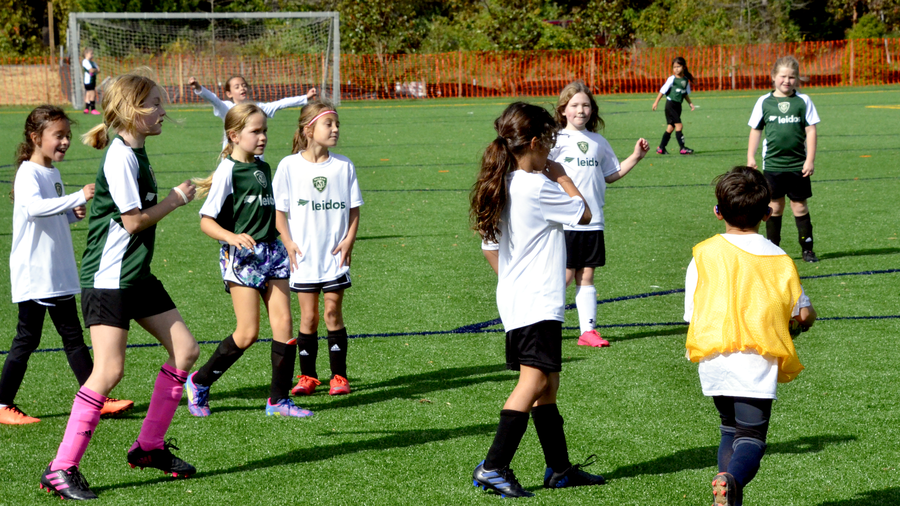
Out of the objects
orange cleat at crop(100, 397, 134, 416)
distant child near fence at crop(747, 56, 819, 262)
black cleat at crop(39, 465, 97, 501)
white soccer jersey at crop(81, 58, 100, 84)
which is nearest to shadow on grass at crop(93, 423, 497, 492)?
black cleat at crop(39, 465, 97, 501)

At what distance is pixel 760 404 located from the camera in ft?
11.5

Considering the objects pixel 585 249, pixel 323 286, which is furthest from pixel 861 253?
pixel 323 286

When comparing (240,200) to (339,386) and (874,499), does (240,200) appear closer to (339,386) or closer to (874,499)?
(339,386)

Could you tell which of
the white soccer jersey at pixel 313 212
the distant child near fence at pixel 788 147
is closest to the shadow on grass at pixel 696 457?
the white soccer jersey at pixel 313 212

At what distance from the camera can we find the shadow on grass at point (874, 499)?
394cm

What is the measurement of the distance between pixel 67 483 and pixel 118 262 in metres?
0.92

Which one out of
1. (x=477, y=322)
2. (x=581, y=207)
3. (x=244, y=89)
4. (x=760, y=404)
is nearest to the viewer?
(x=760, y=404)

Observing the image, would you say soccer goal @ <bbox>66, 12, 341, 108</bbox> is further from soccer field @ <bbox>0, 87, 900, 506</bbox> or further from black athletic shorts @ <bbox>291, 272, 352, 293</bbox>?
black athletic shorts @ <bbox>291, 272, 352, 293</bbox>

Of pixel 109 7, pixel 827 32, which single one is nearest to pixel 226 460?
pixel 109 7

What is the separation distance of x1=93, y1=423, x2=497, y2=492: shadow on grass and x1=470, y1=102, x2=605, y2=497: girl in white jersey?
0.89 metres

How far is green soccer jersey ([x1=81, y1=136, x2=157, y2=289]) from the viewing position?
13.1ft

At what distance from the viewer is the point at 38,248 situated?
204 inches

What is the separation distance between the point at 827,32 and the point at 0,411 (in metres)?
58.9

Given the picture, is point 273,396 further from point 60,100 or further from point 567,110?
point 60,100
